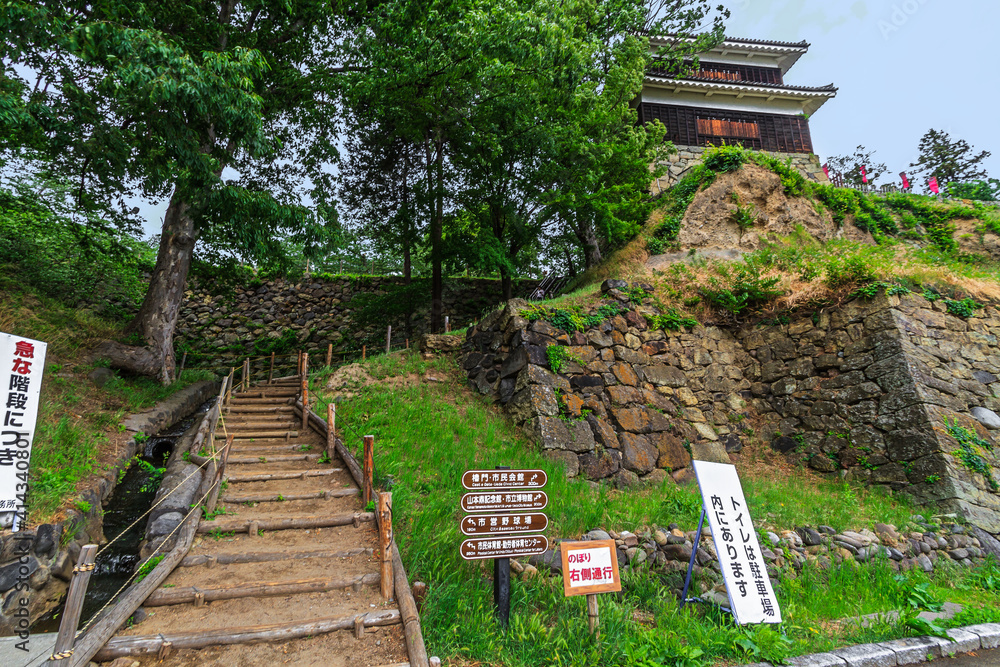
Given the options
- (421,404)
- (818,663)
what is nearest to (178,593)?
(421,404)

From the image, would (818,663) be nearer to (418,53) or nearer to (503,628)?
(503,628)

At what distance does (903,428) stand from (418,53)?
1131 centimetres

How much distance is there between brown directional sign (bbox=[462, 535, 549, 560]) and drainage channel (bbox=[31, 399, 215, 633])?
300 centimetres

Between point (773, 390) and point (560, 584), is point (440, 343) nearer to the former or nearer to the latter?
point (560, 584)

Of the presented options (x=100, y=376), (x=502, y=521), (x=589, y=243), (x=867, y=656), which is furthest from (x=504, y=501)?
(x=589, y=243)

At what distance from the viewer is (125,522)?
239 inches

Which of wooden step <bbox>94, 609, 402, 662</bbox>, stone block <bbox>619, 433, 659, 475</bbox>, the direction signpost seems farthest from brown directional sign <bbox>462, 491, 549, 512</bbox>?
stone block <bbox>619, 433, 659, 475</bbox>

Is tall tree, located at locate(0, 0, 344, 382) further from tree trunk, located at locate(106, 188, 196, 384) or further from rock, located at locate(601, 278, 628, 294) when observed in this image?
rock, located at locate(601, 278, 628, 294)

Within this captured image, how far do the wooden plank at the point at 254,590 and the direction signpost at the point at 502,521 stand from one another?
1228 mm

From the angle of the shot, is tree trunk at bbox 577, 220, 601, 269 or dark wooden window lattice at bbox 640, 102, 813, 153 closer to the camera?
tree trunk at bbox 577, 220, 601, 269

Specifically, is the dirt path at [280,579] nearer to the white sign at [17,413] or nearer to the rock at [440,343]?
the white sign at [17,413]

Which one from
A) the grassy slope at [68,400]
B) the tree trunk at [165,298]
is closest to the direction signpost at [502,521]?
the grassy slope at [68,400]

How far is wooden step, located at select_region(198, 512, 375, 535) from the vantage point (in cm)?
495

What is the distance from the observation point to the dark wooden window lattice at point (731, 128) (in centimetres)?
1878
